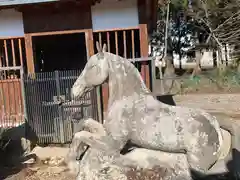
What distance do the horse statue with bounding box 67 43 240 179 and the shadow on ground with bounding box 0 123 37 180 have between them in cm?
449

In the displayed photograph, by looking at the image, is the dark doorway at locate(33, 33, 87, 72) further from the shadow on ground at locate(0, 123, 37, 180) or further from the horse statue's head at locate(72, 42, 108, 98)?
the horse statue's head at locate(72, 42, 108, 98)

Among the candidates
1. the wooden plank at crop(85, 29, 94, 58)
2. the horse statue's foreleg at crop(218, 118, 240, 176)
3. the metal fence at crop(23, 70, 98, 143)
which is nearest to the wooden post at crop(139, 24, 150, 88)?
the wooden plank at crop(85, 29, 94, 58)

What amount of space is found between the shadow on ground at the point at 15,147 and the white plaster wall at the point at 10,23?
2.47 meters

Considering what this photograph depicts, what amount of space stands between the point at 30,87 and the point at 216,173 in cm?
564

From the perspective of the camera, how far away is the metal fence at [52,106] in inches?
308

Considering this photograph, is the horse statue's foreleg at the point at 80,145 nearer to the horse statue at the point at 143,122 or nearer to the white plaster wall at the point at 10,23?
the horse statue at the point at 143,122

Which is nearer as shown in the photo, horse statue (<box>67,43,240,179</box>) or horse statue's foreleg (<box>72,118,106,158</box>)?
horse statue (<box>67,43,240,179</box>)

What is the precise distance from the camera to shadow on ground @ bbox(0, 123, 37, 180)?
23.3 ft

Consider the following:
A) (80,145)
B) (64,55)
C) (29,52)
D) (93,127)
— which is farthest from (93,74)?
(64,55)

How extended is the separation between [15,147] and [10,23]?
327 cm

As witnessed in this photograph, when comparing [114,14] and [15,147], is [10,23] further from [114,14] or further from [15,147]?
[15,147]

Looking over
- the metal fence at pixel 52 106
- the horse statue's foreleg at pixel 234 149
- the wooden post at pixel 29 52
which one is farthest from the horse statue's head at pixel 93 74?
the wooden post at pixel 29 52

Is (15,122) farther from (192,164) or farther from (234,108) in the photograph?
(234,108)

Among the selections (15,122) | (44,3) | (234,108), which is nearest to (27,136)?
(15,122)
